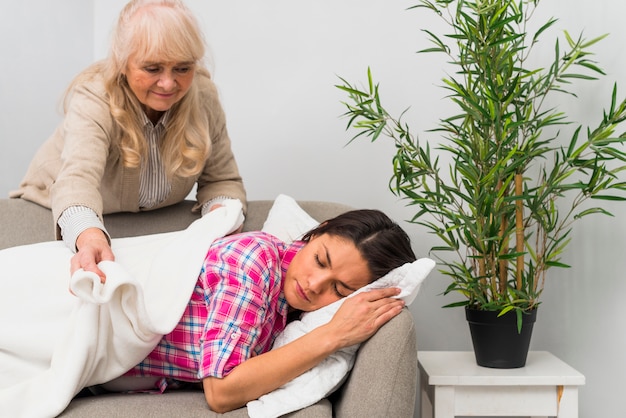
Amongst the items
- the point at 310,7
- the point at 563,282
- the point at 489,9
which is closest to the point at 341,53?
the point at 310,7

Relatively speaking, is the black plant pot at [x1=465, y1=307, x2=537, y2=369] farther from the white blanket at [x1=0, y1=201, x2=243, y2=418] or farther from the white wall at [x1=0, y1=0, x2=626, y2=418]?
the white blanket at [x1=0, y1=201, x2=243, y2=418]

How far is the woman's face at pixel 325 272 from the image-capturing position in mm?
1752

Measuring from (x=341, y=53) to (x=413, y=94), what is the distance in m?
0.30

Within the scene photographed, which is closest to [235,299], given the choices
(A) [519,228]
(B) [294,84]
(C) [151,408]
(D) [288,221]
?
(C) [151,408]

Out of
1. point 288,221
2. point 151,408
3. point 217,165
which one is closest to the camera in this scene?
point 151,408

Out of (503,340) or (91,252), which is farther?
(503,340)

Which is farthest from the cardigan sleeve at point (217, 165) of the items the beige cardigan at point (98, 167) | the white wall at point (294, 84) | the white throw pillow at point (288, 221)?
the white wall at point (294, 84)

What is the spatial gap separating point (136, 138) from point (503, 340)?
1154 mm

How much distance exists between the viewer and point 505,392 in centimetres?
201

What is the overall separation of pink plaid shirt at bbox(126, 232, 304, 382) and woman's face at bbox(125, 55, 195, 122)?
434mm

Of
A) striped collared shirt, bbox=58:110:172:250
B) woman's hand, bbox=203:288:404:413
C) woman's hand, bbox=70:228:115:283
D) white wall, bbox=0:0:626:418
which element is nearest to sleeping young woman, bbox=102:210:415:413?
woman's hand, bbox=203:288:404:413

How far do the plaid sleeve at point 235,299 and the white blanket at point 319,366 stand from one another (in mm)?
101

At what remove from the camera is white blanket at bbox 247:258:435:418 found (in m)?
1.63

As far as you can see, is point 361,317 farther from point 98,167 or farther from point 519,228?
point 98,167
